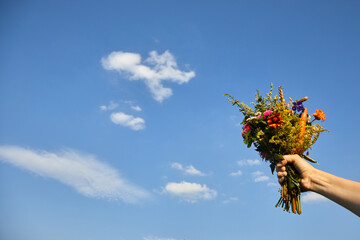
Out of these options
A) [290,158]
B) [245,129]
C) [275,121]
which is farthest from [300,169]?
[245,129]

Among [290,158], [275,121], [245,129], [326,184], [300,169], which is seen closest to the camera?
[326,184]

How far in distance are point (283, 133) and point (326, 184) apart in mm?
1149

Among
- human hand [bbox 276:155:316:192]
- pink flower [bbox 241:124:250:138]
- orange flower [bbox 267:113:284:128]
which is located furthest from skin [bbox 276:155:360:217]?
pink flower [bbox 241:124:250:138]

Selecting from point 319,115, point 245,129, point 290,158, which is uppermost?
point 319,115

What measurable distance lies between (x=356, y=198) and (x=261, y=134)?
5.70 feet

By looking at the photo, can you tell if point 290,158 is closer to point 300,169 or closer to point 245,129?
point 300,169

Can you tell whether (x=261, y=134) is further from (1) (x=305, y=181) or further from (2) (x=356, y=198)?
(2) (x=356, y=198)

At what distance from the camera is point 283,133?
4.53m

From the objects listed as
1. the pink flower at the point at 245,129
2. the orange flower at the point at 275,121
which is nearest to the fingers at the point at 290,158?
the orange flower at the point at 275,121

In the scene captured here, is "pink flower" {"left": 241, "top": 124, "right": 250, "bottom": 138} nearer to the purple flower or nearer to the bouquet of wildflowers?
the bouquet of wildflowers

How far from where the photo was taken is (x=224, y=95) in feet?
16.6

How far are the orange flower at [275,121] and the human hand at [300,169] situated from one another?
534 millimetres

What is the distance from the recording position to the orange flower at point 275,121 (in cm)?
452

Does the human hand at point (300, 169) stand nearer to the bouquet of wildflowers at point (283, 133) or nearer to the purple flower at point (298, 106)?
the bouquet of wildflowers at point (283, 133)
